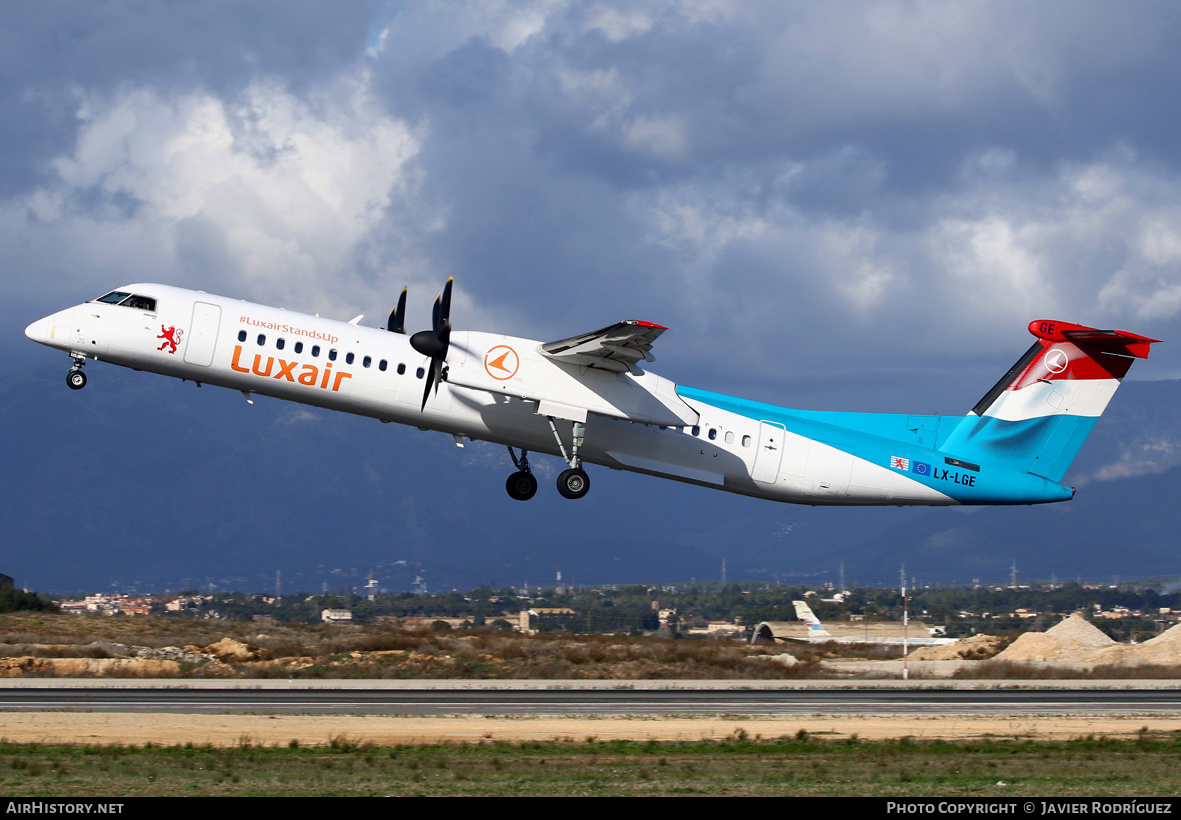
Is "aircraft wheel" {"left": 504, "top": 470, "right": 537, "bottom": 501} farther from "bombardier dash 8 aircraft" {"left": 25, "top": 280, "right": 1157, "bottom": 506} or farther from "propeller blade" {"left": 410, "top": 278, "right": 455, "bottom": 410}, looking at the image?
"propeller blade" {"left": 410, "top": 278, "right": 455, "bottom": 410}

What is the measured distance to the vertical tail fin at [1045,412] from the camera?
32156mm

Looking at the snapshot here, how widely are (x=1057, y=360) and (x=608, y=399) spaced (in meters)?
12.9

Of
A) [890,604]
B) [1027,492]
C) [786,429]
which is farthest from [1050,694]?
[890,604]

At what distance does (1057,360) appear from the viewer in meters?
32.4

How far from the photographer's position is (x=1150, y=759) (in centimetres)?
2053

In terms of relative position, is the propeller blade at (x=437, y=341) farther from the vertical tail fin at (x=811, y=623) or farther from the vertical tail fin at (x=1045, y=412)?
the vertical tail fin at (x=811, y=623)

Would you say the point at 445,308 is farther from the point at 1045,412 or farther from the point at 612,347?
the point at 1045,412

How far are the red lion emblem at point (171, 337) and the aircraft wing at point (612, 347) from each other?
8.54 metres

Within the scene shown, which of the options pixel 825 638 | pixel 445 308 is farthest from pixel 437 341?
pixel 825 638

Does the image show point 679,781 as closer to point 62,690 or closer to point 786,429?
point 786,429

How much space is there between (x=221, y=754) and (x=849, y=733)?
462 inches

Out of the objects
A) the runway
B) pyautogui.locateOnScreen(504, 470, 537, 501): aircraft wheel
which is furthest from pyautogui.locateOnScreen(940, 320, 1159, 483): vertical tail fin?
pyautogui.locateOnScreen(504, 470, 537, 501): aircraft wheel
